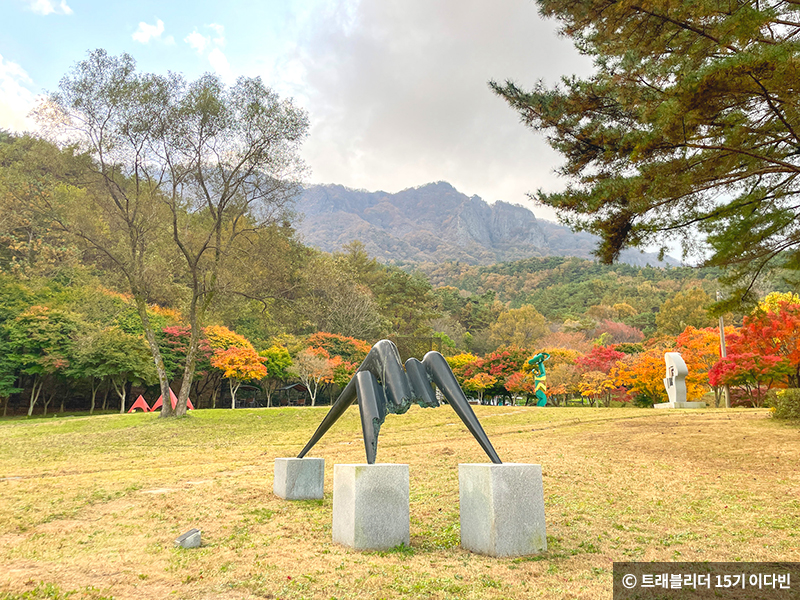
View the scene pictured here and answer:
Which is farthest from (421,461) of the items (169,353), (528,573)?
(169,353)

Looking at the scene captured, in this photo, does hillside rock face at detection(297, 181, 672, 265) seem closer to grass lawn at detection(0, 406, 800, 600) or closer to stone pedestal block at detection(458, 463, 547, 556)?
grass lawn at detection(0, 406, 800, 600)

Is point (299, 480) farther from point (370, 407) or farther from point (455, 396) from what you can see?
point (455, 396)

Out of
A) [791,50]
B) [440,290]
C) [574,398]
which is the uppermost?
[440,290]

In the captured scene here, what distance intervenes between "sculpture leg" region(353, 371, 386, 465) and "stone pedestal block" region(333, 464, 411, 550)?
306 millimetres

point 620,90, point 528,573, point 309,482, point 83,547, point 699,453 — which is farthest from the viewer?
point 699,453

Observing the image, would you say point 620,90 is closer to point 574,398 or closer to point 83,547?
point 83,547

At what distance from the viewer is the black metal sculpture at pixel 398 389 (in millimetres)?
5105

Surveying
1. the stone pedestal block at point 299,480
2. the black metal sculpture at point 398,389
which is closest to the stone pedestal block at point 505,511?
the black metal sculpture at point 398,389

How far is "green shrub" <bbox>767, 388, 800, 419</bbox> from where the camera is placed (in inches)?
479

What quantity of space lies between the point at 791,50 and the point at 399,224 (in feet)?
610

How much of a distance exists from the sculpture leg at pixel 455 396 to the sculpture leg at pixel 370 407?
60cm

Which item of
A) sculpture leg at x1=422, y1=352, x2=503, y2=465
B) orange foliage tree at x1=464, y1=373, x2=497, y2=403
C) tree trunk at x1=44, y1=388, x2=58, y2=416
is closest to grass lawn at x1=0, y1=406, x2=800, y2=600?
sculpture leg at x1=422, y1=352, x2=503, y2=465

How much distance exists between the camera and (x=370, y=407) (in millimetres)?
5254

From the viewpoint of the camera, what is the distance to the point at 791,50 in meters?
5.56
